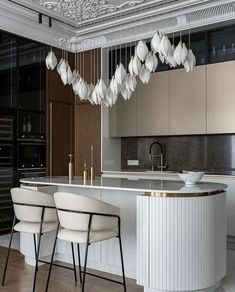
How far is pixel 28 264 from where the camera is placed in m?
3.75

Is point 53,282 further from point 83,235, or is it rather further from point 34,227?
point 83,235

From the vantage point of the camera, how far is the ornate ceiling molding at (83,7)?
475cm

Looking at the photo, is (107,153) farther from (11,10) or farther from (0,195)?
(11,10)

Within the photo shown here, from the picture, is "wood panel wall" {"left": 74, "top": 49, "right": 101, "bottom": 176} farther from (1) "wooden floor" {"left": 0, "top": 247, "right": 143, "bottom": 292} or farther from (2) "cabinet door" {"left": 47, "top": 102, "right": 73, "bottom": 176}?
(1) "wooden floor" {"left": 0, "top": 247, "right": 143, "bottom": 292}

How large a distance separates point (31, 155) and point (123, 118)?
1.64 meters

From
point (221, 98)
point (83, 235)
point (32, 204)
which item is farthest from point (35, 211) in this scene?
point (221, 98)

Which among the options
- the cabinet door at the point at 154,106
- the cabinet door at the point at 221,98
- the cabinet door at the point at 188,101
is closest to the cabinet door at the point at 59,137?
the cabinet door at the point at 154,106

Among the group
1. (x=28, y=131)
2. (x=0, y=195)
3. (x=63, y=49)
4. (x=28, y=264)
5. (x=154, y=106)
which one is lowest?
(x=28, y=264)

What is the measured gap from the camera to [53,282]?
326 cm

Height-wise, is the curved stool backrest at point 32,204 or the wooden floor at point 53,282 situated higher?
the curved stool backrest at point 32,204

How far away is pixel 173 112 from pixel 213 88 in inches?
27.5

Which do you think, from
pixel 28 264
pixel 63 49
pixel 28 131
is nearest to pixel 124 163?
pixel 28 131

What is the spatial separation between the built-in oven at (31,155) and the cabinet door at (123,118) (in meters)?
1.20

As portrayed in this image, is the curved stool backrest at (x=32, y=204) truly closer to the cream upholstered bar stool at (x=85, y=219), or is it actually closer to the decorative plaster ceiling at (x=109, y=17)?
the cream upholstered bar stool at (x=85, y=219)
